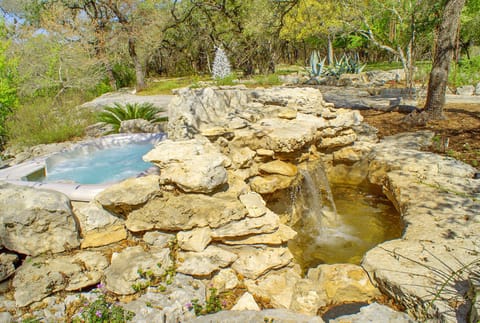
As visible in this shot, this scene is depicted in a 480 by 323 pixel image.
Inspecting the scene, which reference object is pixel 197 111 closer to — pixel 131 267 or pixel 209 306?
pixel 131 267

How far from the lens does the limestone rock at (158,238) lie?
2.71 m

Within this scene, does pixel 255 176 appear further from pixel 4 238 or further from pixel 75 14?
pixel 75 14

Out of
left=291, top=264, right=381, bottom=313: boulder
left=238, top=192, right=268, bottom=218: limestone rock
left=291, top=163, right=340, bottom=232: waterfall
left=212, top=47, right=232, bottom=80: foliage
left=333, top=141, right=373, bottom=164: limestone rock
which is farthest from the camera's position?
left=212, top=47, right=232, bottom=80: foliage

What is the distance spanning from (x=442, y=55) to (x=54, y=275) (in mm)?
6376

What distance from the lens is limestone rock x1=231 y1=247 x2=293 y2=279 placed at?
2.61 metres

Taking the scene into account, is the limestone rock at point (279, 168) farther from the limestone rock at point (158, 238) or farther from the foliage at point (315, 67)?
the foliage at point (315, 67)

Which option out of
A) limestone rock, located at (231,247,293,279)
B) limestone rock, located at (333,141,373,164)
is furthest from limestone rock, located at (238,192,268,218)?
limestone rock, located at (333,141,373,164)

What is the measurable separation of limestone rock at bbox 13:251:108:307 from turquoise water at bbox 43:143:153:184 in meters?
1.19

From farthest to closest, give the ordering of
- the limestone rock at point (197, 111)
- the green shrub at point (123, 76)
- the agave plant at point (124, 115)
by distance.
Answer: the green shrub at point (123, 76)
the agave plant at point (124, 115)
the limestone rock at point (197, 111)

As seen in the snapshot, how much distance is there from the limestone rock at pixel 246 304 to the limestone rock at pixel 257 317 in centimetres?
21

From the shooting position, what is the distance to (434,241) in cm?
255

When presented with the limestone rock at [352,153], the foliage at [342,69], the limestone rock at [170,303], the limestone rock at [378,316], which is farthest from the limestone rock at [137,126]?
the foliage at [342,69]

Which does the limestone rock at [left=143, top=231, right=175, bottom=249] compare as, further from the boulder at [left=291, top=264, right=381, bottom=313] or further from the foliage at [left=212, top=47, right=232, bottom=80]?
the foliage at [left=212, top=47, right=232, bottom=80]

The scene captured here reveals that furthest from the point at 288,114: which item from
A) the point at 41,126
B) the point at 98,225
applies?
the point at 41,126
